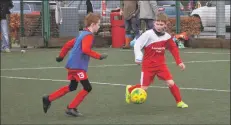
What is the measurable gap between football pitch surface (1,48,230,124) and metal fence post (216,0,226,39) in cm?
418

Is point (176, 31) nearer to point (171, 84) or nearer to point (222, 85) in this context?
point (222, 85)

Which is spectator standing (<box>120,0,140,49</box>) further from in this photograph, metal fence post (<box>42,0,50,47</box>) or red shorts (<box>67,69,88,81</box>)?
red shorts (<box>67,69,88,81</box>)

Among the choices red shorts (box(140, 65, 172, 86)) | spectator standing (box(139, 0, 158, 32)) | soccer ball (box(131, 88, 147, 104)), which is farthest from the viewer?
spectator standing (box(139, 0, 158, 32))

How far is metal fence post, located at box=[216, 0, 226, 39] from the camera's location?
20.5m

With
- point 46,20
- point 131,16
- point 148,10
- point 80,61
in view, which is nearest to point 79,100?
point 80,61

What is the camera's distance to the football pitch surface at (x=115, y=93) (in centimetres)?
824

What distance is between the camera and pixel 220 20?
20578 millimetres

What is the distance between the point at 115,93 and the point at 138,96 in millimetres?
1315

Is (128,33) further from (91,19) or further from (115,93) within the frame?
(91,19)

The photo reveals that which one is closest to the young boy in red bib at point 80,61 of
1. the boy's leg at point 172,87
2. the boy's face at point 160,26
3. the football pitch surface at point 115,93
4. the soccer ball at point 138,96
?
the football pitch surface at point 115,93

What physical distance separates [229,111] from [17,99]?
10.7 ft

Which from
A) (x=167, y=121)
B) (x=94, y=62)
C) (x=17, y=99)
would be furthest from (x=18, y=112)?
(x=94, y=62)

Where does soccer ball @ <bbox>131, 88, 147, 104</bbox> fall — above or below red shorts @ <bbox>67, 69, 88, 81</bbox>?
below

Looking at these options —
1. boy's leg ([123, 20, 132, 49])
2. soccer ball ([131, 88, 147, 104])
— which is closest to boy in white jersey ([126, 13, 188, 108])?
soccer ball ([131, 88, 147, 104])
